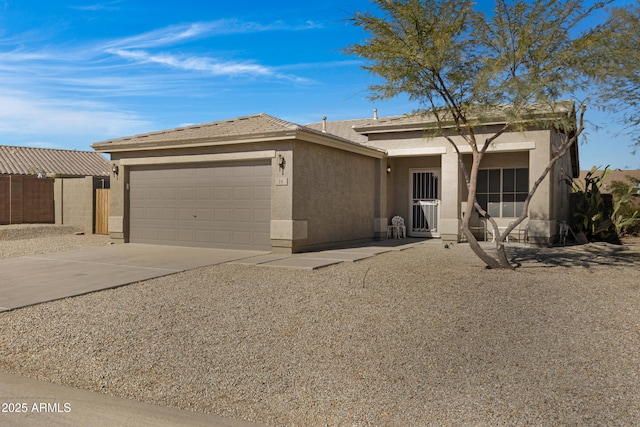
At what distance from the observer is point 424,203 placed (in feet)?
62.3

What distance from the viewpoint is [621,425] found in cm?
404

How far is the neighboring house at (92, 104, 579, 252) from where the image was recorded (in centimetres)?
1354

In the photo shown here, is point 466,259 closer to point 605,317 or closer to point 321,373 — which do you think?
point 605,317

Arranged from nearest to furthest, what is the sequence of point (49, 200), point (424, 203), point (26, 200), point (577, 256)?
1. point (577, 256)
2. point (424, 203)
3. point (26, 200)
4. point (49, 200)

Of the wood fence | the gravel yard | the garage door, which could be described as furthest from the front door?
the wood fence

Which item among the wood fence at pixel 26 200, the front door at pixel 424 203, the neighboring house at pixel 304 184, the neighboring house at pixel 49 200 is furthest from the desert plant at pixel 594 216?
the wood fence at pixel 26 200

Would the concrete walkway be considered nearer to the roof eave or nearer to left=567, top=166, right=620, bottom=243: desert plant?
the roof eave

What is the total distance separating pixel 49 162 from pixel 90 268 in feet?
97.2

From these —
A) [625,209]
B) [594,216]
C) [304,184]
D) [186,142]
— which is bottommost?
[594,216]

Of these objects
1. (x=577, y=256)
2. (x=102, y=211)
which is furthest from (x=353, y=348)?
(x=102, y=211)

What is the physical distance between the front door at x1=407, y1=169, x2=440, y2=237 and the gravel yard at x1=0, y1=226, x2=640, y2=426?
30.2 ft

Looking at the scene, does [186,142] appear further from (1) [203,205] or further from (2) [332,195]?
(2) [332,195]

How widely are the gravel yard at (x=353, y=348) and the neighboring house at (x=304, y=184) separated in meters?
4.33

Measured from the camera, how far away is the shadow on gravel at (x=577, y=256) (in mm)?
11992
